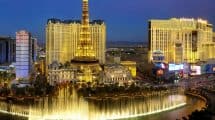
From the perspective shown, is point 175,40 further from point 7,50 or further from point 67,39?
point 7,50

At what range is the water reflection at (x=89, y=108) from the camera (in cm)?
2959

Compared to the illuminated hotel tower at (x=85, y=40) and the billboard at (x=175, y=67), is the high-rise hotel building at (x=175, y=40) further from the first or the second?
the illuminated hotel tower at (x=85, y=40)

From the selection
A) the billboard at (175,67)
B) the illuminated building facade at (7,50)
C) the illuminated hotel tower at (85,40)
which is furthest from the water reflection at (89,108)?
the illuminated building facade at (7,50)

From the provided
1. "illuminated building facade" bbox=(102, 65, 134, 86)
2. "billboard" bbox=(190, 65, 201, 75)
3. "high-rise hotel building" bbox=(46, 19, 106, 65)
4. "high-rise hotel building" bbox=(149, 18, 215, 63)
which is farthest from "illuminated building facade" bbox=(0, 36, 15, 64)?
"billboard" bbox=(190, 65, 201, 75)

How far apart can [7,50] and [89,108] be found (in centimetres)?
4450

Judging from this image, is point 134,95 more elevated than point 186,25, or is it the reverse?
point 186,25

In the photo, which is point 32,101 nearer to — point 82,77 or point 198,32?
point 82,77

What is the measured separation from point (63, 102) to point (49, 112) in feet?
8.40

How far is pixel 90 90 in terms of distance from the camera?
41281mm

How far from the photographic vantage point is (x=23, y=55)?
50.9 m

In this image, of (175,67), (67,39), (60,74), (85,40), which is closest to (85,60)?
(85,40)

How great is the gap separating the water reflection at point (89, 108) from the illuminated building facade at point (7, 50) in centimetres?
3831

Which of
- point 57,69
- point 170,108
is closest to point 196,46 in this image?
point 57,69

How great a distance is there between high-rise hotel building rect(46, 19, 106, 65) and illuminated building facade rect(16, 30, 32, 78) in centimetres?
1217
